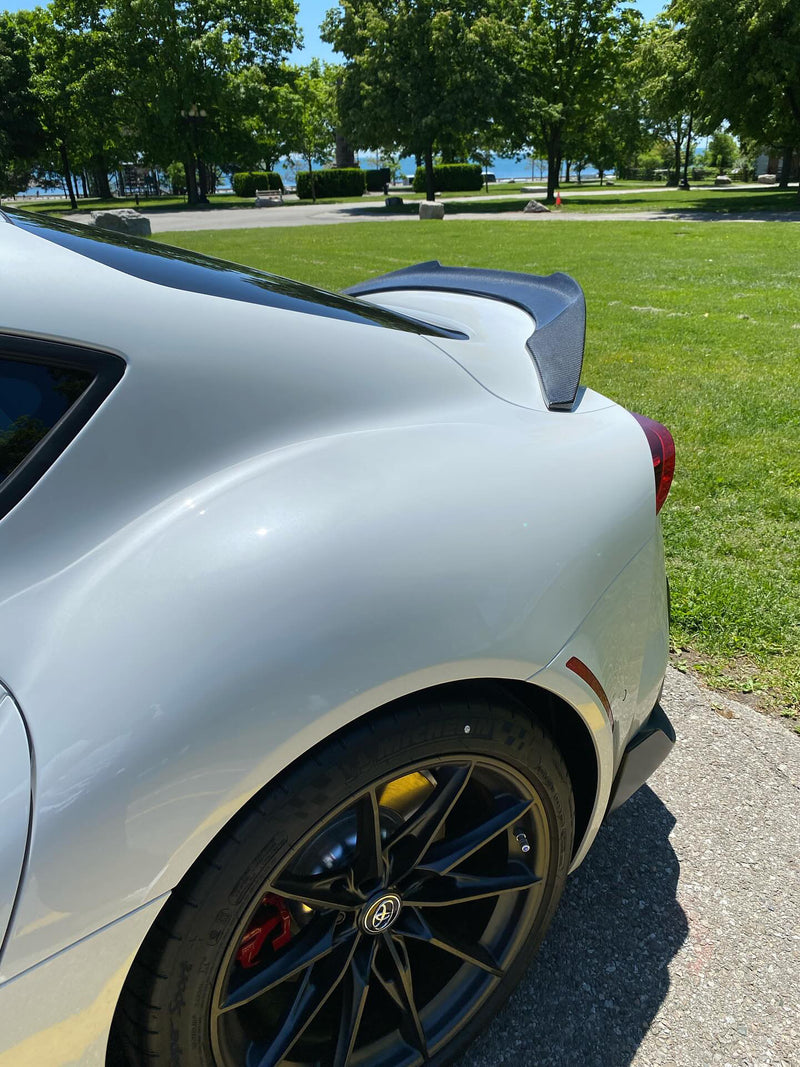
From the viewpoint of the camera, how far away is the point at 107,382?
48.4 inches

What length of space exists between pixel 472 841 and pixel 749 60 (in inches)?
1207

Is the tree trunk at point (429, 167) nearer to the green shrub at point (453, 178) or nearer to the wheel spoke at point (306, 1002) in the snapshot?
the green shrub at point (453, 178)

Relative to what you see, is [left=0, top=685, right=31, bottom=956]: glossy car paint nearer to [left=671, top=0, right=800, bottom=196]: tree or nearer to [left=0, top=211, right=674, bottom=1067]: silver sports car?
[left=0, top=211, right=674, bottom=1067]: silver sports car

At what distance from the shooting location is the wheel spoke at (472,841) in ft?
4.75

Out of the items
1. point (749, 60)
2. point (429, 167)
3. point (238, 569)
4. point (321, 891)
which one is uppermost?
point (749, 60)

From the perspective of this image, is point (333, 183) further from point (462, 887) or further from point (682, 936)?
point (462, 887)

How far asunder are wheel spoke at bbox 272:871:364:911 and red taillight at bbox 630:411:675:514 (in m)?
1.02

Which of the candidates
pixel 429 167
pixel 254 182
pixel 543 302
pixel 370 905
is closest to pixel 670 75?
pixel 429 167

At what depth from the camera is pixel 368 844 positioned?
1339 millimetres

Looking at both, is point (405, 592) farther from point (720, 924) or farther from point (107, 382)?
point (720, 924)

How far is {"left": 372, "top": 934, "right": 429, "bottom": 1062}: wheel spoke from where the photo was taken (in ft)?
4.72

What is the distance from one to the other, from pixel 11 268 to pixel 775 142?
109ft

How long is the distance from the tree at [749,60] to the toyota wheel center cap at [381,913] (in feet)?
96.7

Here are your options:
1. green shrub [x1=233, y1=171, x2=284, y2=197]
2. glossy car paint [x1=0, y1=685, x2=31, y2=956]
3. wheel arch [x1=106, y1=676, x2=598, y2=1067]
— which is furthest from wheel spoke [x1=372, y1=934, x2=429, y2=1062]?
green shrub [x1=233, y1=171, x2=284, y2=197]
